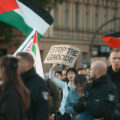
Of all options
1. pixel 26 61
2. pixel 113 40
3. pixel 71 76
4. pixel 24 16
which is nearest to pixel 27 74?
pixel 26 61

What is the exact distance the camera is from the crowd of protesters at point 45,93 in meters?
5.70

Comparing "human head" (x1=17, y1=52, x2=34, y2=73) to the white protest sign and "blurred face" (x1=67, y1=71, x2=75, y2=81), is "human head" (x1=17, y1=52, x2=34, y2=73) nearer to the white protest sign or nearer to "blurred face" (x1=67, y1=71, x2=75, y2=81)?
"blurred face" (x1=67, y1=71, x2=75, y2=81)

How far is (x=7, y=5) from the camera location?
1116 cm

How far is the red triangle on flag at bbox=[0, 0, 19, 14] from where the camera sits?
11154mm

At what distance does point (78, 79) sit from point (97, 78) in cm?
154

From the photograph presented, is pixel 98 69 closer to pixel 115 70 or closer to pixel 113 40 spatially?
pixel 115 70

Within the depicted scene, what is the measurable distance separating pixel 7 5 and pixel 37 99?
16.3 ft

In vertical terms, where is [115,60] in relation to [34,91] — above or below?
above

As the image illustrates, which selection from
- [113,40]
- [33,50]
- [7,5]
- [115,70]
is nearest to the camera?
[115,70]

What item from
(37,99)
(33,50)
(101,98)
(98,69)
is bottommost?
(101,98)

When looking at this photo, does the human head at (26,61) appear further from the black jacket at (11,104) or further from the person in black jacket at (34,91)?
the black jacket at (11,104)

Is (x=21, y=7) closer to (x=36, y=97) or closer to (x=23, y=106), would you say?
(x=36, y=97)

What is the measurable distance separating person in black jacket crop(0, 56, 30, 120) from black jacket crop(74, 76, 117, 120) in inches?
76.3

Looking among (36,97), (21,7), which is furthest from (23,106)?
(21,7)
